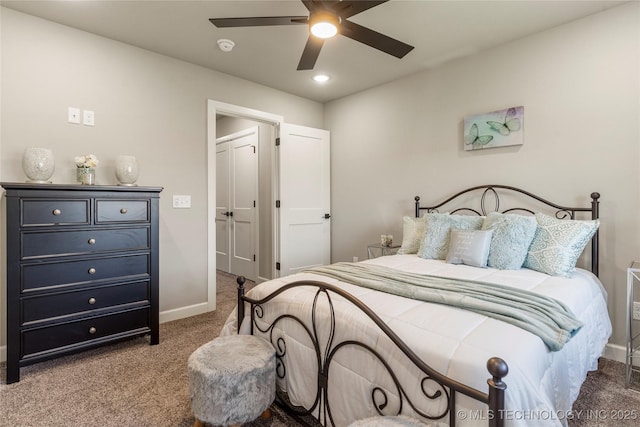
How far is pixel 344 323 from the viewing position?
4.62 ft

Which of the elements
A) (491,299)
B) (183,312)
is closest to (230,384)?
(491,299)

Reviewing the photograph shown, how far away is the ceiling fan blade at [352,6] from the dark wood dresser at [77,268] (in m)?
1.88

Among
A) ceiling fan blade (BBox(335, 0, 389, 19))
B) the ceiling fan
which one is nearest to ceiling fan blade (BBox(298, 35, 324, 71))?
the ceiling fan

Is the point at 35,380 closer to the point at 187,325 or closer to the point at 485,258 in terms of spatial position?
the point at 187,325

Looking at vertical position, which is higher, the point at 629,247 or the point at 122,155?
the point at 122,155

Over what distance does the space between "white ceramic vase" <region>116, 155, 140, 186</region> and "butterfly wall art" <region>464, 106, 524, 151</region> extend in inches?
118

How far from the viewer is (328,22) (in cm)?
187

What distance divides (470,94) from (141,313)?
11.5 feet

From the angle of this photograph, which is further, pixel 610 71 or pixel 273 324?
pixel 610 71

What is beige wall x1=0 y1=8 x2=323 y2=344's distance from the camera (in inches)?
95.3

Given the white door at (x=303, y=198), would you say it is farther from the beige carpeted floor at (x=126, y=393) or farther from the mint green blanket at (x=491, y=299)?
the mint green blanket at (x=491, y=299)

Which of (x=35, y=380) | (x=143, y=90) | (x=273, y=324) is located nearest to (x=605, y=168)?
(x=273, y=324)

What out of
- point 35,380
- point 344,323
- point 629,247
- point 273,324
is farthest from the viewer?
point 629,247

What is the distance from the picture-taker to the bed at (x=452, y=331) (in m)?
1.03
